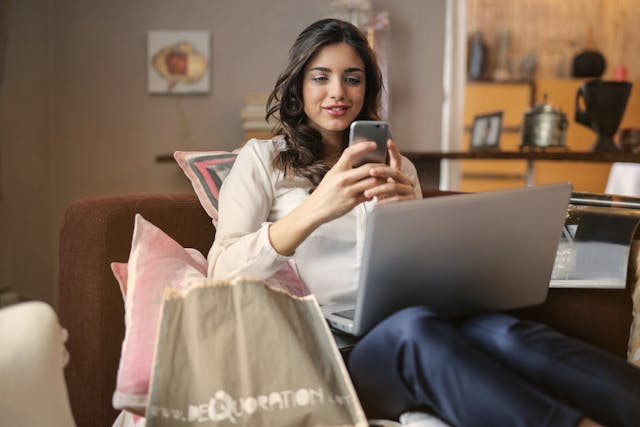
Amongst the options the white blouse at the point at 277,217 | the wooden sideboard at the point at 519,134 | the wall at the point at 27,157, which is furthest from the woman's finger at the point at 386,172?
the wooden sideboard at the point at 519,134

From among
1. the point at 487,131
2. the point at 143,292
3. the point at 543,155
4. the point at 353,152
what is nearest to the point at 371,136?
the point at 353,152

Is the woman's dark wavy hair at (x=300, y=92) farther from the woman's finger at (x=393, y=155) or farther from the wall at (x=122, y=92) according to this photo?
the wall at (x=122, y=92)

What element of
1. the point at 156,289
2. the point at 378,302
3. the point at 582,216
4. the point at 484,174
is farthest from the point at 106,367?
the point at 484,174

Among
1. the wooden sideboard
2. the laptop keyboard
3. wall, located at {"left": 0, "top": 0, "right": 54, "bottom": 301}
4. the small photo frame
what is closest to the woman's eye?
the laptop keyboard

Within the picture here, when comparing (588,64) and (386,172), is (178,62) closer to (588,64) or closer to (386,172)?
(386,172)

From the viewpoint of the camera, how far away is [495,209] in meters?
1.13

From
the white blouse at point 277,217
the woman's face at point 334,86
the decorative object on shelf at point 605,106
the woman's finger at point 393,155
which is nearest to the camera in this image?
the woman's finger at point 393,155

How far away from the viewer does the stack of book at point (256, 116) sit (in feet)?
9.88

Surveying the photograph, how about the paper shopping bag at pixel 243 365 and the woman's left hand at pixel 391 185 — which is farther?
the woman's left hand at pixel 391 185

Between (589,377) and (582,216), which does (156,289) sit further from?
(582,216)

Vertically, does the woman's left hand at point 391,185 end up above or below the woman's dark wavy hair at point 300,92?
below

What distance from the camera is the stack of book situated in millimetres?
3012

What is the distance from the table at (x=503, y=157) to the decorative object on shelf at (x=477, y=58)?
2575 millimetres

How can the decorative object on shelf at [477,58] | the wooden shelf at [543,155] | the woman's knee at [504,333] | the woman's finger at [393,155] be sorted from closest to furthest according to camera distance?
1. the woman's knee at [504,333]
2. the woman's finger at [393,155]
3. the wooden shelf at [543,155]
4. the decorative object on shelf at [477,58]
